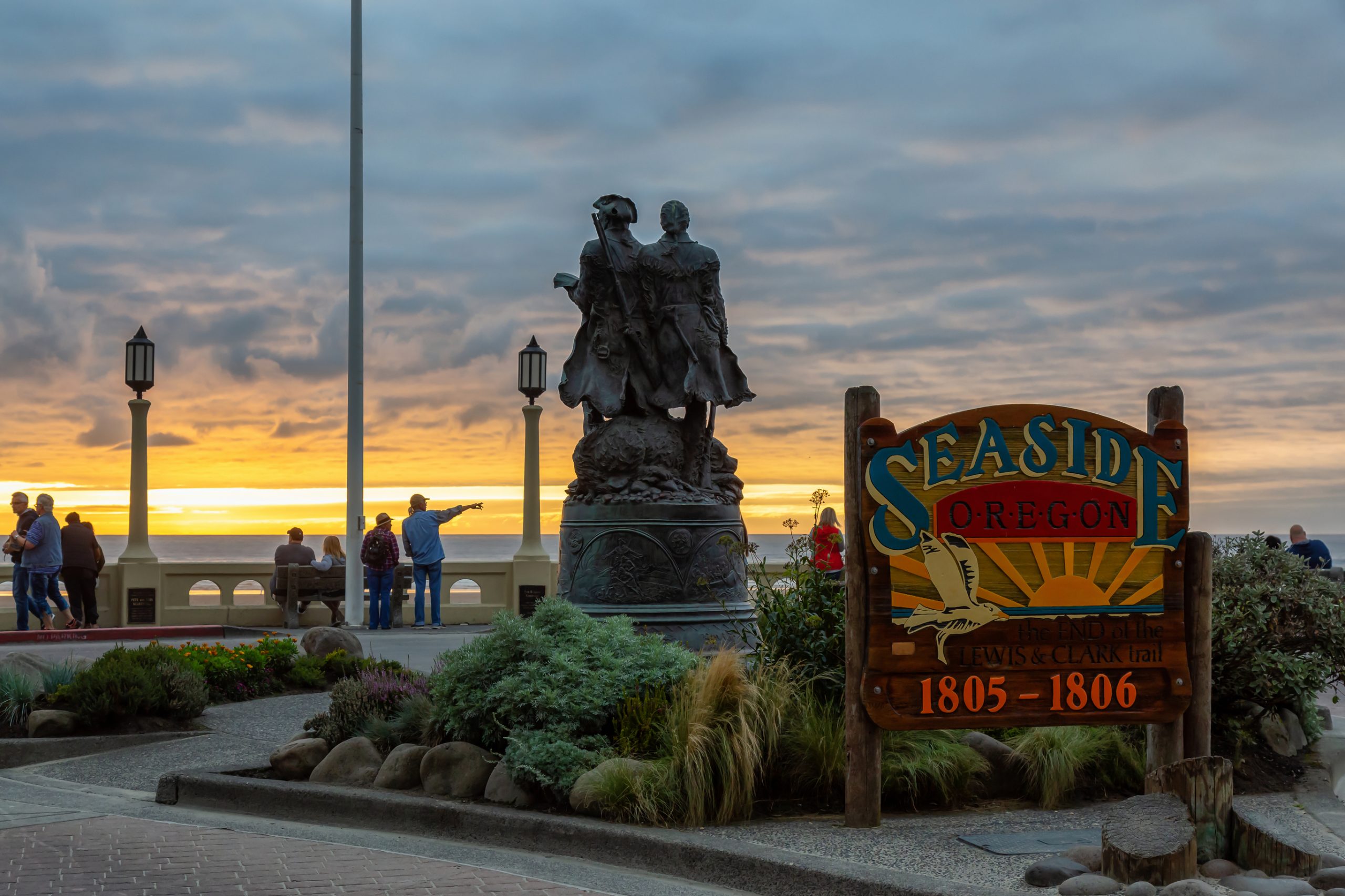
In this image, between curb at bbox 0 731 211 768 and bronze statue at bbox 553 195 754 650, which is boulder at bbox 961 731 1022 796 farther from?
curb at bbox 0 731 211 768

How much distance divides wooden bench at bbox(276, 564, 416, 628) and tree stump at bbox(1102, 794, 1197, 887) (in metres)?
17.3

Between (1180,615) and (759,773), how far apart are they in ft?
7.88

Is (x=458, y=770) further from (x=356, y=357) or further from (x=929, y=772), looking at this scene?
(x=356, y=357)

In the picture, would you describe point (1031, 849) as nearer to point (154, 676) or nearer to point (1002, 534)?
point (1002, 534)

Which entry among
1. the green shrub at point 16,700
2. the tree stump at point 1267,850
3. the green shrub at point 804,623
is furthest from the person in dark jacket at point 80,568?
the tree stump at point 1267,850

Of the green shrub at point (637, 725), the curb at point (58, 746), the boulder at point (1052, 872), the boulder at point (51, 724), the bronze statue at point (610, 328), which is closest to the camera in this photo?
the boulder at point (1052, 872)

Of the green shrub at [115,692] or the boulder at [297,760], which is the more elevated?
the green shrub at [115,692]

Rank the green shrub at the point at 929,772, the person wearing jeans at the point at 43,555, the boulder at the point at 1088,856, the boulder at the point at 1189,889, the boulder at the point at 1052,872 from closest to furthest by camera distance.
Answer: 1. the boulder at the point at 1189,889
2. the boulder at the point at 1052,872
3. the boulder at the point at 1088,856
4. the green shrub at the point at 929,772
5. the person wearing jeans at the point at 43,555

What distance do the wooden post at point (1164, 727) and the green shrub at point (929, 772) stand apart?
0.89 metres

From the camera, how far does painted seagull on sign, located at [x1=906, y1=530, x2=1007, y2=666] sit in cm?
714

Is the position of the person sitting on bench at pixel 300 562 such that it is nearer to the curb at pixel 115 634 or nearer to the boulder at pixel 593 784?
the curb at pixel 115 634

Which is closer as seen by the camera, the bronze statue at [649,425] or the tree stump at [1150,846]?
the tree stump at [1150,846]

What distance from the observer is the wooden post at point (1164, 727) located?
736 cm

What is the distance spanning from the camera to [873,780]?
7035 millimetres
